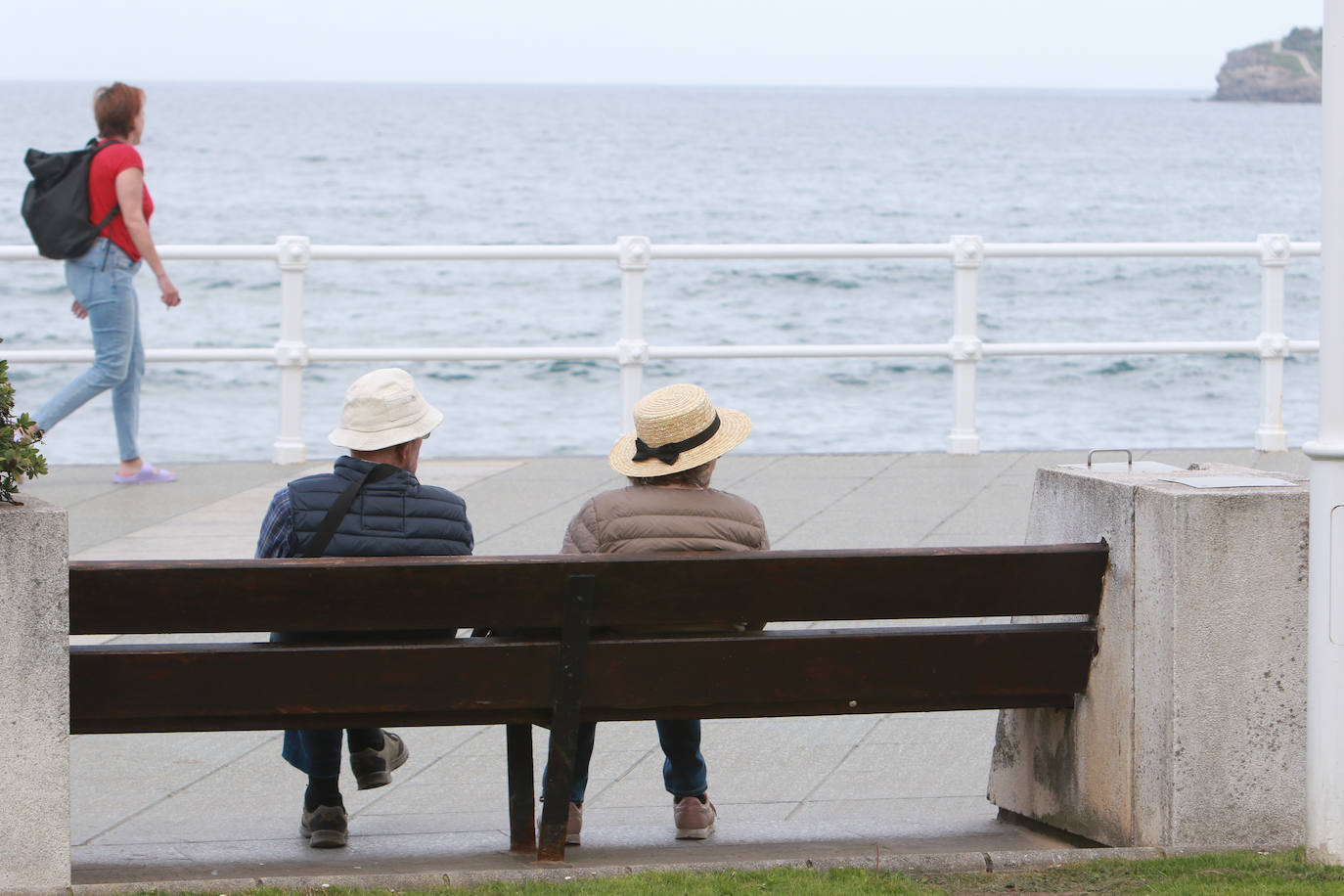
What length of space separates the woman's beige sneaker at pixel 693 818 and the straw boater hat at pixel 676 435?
0.77m

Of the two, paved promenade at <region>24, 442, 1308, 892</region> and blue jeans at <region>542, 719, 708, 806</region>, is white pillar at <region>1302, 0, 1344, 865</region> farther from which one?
blue jeans at <region>542, 719, 708, 806</region>

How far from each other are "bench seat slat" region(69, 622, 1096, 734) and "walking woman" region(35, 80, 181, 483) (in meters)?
5.02

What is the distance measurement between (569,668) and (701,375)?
29.2 m

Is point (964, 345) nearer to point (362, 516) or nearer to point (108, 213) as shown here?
point (108, 213)

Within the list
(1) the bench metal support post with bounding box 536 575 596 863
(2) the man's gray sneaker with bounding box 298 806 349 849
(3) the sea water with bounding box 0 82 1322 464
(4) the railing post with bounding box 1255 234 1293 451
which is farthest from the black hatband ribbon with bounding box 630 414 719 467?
(3) the sea water with bounding box 0 82 1322 464

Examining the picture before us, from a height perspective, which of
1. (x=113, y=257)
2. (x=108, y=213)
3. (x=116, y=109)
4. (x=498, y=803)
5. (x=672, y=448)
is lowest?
(x=498, y=803)

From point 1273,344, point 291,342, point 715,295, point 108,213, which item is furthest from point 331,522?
point 715,295

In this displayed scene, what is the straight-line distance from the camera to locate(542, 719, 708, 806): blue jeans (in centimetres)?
438

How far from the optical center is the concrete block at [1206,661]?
3902 mm

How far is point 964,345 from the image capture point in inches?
405

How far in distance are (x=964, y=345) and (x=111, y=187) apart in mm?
4544

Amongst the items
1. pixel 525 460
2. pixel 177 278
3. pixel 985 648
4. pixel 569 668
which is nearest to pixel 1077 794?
pixel 985 648

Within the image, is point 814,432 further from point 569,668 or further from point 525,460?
point 569,668

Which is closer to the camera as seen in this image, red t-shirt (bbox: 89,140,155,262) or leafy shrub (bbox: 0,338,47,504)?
leafy shrub (bbox: 0,338,47,504)
